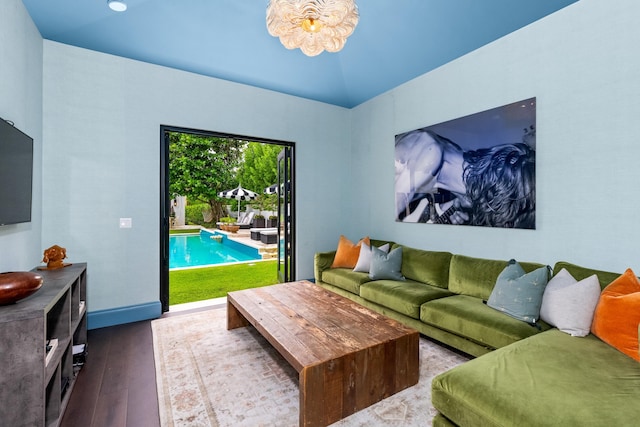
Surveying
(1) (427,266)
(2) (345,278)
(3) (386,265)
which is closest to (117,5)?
(2) (345,278)

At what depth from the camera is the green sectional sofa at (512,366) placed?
128 cm

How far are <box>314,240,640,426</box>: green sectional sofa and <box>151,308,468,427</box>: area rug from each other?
35cm

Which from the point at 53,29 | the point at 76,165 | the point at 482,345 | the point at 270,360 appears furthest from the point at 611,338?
the point at 53,29

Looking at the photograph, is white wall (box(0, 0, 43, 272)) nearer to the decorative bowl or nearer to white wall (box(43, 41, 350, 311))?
white wall (box(43, 41, 350, 311))

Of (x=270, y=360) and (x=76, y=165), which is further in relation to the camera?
(x=76, y=165)

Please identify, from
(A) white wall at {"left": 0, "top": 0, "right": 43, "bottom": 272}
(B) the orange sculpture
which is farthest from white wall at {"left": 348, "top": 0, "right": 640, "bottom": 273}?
(A) white wall at {"left": 0, "top": 0, "right": 43, "bottom": 272}

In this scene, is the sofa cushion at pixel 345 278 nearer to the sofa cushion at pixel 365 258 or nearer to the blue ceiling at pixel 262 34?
the sofa cushion at pixel 365 258

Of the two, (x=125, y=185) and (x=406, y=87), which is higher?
(x=406, y=87)

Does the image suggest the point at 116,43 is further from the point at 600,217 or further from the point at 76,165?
the point at 600,217

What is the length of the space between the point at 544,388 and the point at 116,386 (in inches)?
106

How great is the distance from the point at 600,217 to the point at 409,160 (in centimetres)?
209

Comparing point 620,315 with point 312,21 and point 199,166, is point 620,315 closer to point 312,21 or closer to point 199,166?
point 312,21

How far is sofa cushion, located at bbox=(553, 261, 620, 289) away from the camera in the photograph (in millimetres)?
2145

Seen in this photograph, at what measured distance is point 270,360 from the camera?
2.51 metres
